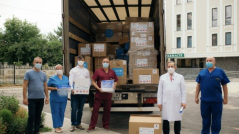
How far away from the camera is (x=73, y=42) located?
718 centimetres

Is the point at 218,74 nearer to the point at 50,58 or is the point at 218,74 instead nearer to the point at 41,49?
the point at 41,49

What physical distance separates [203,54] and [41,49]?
23669 millimetres

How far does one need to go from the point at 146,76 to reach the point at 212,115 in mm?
1716

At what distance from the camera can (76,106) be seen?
616 centimetres

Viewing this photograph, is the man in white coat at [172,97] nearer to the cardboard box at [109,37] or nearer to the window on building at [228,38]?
the cardboard box at [109,37]

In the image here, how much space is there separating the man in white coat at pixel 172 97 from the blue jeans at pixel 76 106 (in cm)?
200

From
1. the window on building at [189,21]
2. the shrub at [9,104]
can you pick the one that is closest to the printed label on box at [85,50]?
the shrub at [9,104]

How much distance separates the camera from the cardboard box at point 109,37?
9414 millimetres

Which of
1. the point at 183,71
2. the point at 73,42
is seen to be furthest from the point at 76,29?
the point at 183,71

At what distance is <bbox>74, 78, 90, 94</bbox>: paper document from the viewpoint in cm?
596

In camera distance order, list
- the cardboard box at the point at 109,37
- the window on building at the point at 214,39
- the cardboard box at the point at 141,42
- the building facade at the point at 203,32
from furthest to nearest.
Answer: the window on building at the point at 214,39 → the building facade at the point at 203,32 → the cardboard box at the point at 109,37 → the cardboard box at the point at 141,42

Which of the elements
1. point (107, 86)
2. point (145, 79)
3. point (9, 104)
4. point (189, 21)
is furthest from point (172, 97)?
point (189, 21)

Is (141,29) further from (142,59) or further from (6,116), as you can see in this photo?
(6,116)

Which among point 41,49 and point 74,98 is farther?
point 41,49
